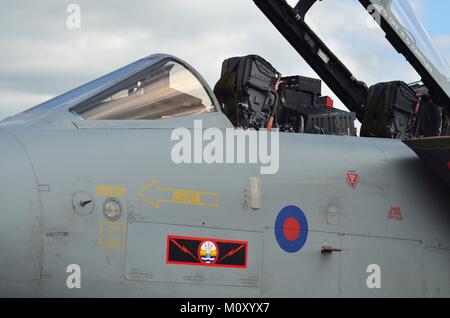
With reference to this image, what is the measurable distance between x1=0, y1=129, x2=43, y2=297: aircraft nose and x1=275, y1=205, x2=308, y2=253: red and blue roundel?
176 centimetres

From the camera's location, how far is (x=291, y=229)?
5.14 metres

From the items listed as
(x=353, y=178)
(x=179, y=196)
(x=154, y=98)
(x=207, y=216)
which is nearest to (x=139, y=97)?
(x=154, y=98)

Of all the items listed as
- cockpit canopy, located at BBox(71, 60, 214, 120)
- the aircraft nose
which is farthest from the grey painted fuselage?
cockpit canopy, located at BBox(71, 60, 214, 120)

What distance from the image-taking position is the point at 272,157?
17.2ft

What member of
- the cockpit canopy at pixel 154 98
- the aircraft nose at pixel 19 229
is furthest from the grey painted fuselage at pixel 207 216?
the cockpit canopy at pixel 154 98

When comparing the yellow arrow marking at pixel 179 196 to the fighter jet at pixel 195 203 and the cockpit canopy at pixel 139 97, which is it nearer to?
the fighter jet at pixel 195 203

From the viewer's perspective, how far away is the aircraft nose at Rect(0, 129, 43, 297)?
414 centimetres

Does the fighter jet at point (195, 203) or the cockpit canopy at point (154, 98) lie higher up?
the cockpit canopy at point (154, 98)

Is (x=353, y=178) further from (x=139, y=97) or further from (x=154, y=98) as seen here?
(x=139, y=97)

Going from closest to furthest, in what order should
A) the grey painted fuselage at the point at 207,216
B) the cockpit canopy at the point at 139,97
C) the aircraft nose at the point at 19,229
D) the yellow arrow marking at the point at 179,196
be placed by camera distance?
the aircraft nose at the point at 19,229, the grey painted fuselage at the point at 207,216, the yellow arrow marking at the point at 179,196, the cockpit canopy at the point at 139,97

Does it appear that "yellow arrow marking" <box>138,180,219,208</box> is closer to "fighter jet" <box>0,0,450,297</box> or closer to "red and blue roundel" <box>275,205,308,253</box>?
"fighter jet" <box>0,0,450,297</box>

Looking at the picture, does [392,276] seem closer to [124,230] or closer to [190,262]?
[190,262]

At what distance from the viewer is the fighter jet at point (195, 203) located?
434 centimetres

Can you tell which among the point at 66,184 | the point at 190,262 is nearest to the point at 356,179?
the point at 190,262
